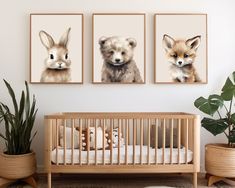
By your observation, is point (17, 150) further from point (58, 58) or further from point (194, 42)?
point (194, 42)

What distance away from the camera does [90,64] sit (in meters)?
3.05

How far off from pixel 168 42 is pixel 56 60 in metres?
1.36

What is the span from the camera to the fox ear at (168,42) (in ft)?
9.93

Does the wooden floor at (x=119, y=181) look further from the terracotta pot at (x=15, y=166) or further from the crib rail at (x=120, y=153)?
the crib rail at (x=120, y=153)

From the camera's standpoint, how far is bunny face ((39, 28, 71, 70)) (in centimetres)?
302

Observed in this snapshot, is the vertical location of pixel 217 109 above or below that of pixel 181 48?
below

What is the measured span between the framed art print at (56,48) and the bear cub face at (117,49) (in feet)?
0.95

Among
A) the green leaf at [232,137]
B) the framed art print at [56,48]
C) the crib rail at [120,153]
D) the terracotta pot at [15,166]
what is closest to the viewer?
the crib rail at [120,153]

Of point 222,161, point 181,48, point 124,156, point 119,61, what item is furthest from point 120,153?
point 181,48

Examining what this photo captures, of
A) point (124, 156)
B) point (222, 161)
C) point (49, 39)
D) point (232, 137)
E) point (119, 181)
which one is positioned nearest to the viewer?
point (124, 156)

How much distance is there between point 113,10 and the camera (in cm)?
304

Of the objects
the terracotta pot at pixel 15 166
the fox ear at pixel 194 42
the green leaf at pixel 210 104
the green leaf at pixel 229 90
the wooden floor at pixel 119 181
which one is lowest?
the wooden floor at pixel 119 181

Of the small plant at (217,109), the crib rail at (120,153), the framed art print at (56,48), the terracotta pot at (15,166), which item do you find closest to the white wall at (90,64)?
the framed art print at (56,48)

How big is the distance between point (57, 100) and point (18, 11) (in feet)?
3.83
